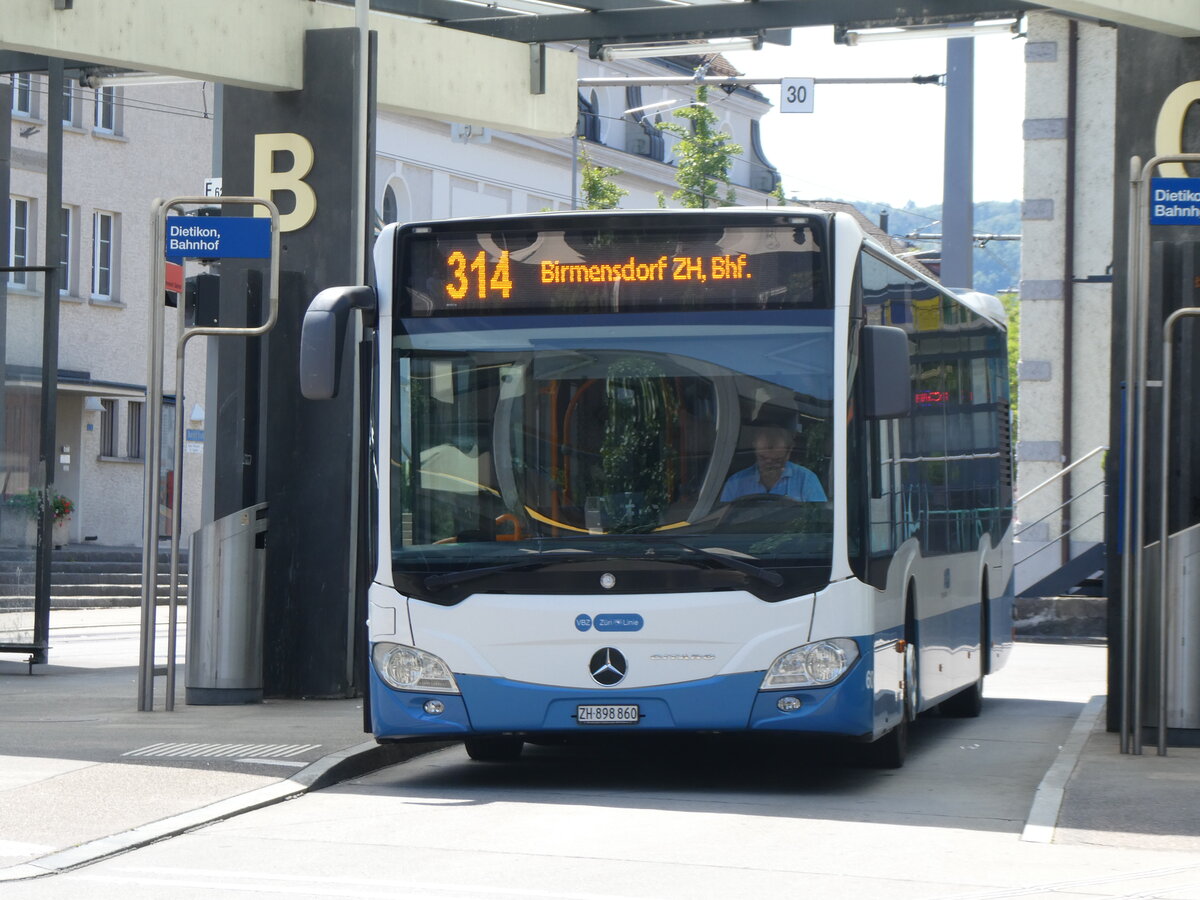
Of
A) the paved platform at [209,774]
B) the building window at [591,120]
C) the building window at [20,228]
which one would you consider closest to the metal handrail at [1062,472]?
the paved platform at [209,774]

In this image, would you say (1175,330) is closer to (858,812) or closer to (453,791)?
(858,812)

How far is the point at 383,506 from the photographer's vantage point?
10.9 meters

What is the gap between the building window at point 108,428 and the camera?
44.3m

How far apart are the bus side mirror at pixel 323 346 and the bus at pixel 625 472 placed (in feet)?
0.04

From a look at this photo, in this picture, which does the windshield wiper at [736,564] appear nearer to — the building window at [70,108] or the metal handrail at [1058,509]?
the metal handrail at [1058,509]

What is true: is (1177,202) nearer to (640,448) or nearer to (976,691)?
(640,448)

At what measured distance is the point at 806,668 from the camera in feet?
34.4

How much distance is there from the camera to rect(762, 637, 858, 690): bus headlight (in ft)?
34.4

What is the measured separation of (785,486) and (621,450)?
2.60ft

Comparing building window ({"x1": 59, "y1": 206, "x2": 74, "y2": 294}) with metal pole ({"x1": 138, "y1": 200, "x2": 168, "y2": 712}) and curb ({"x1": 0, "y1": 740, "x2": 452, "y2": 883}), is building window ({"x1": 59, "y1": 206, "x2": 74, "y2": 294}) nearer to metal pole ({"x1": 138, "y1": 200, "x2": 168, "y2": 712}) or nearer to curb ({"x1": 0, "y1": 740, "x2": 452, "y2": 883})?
metal pole ({"x1": 138, "y1": 200, "x2": 168, "y2": 712})

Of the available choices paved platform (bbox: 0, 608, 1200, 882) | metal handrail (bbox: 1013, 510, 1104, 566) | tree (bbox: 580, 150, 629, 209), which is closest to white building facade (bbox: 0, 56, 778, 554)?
tree (bbox: 580, 150, 629, 209)

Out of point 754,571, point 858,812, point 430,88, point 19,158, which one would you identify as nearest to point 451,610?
point 754,571

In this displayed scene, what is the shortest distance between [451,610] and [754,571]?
4.83 ft

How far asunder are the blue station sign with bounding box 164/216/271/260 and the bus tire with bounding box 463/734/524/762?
3.83 metres
